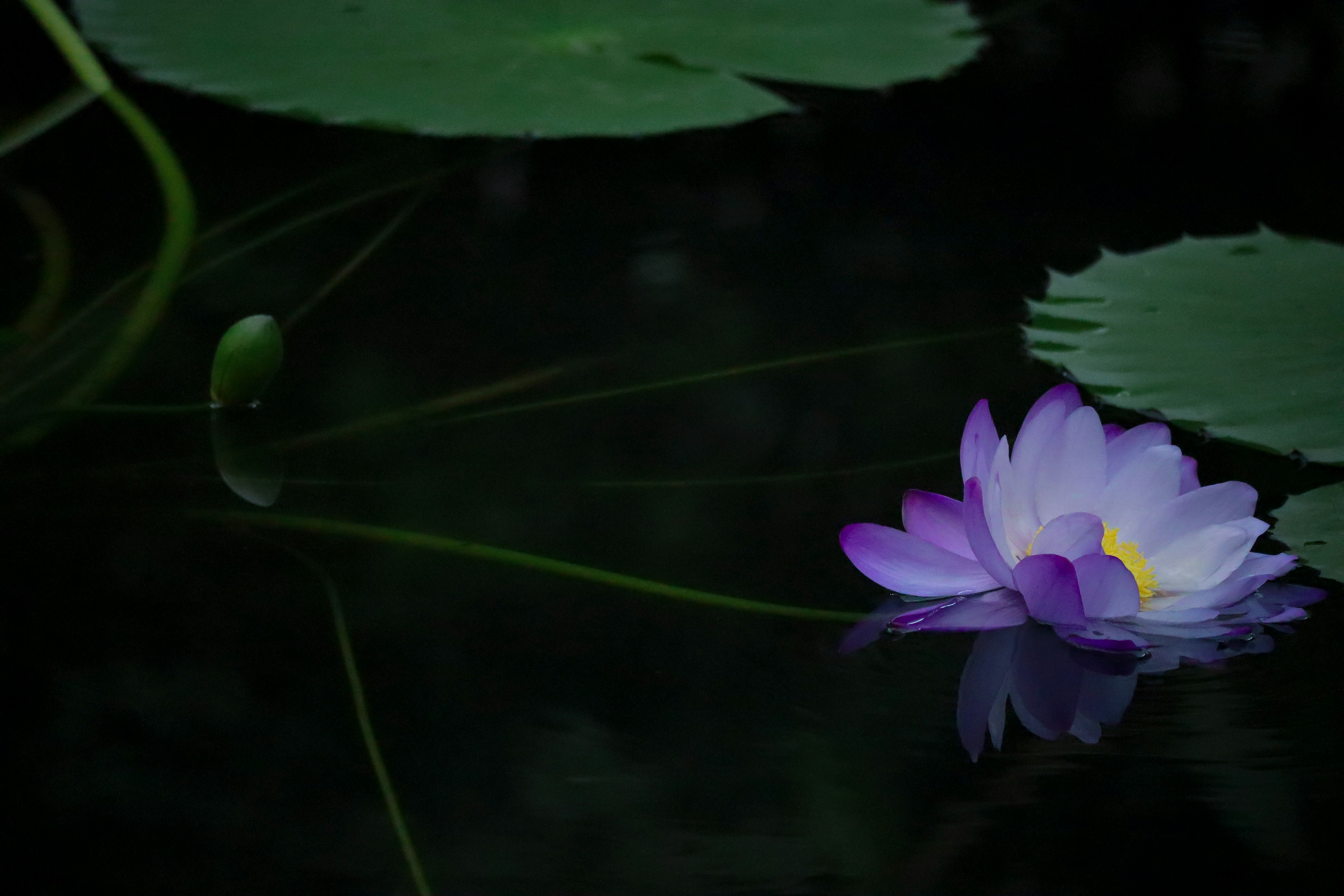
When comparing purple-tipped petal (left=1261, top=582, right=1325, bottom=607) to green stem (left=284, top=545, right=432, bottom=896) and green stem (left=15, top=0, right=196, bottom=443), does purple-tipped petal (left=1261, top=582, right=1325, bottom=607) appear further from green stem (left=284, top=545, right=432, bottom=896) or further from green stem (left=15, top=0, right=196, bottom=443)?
green stem (left=15, top=0, right=196, bottom=443)

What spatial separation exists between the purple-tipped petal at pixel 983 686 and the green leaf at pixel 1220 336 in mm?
336

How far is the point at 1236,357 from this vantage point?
116 cm

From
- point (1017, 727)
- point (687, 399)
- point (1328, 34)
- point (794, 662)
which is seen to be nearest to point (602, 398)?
point (687, 399)

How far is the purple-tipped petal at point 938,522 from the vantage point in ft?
2.81

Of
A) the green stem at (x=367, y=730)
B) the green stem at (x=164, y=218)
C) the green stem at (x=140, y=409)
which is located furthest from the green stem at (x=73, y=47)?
the green stem at (x=367, y=730)

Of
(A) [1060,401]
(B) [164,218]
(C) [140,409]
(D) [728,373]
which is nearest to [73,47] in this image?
(B) [164,218]

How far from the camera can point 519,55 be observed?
1.81 meters

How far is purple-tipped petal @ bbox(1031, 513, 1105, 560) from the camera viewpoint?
788mm

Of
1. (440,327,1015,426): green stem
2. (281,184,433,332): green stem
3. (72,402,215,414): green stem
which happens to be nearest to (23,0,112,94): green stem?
(281,184,433,332): green stem

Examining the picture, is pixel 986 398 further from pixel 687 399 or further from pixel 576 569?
pixel 576 569

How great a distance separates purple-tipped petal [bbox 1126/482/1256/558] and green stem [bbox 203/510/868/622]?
0.20 metres

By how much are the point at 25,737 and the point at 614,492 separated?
1.46 ft

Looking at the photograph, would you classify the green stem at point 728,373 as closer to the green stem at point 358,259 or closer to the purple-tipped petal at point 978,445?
the green stem at point 358,259

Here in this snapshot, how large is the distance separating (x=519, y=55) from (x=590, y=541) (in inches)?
41.4
